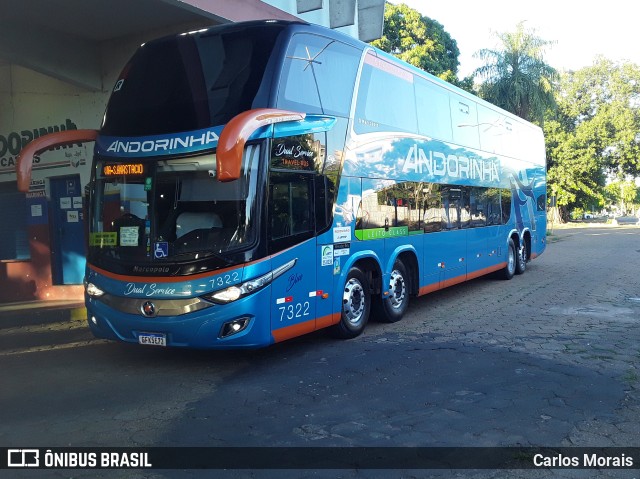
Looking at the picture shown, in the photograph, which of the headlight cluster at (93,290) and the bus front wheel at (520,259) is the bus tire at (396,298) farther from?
the bus front wheel at (520,259)

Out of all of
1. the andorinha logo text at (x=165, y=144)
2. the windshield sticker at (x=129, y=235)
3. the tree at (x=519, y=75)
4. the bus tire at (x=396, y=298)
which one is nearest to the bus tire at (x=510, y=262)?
the bus tire at (x=396, y=298)

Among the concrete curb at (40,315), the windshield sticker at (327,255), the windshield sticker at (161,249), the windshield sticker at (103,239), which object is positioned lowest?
the concrete curb at (40,315)

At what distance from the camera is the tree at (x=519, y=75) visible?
27.7 m

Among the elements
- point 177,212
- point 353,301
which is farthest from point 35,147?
point 353,301

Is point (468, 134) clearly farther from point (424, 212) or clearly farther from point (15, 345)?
point (15, 345)

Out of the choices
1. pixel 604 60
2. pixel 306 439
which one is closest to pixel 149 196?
pixel 306 439

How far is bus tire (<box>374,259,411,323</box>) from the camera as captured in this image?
876 cm

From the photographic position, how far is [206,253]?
6.04 metres

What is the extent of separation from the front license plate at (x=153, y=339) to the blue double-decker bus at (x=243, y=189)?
0.02 m

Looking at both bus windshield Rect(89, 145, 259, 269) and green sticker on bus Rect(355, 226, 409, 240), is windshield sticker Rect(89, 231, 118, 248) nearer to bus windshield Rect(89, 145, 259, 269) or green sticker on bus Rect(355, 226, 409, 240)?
bus windshield Rect(89, 145, 259, 269)

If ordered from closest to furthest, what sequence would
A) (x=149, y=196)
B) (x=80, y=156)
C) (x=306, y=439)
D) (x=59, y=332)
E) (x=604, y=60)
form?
1. (x=306, y=439)
2. (x=149, y=196)
3. (x=59, y=332)
4. (x=80, y=156)
5. (x=604, y=60)

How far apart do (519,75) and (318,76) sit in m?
23.5

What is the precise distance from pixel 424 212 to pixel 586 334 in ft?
10.6

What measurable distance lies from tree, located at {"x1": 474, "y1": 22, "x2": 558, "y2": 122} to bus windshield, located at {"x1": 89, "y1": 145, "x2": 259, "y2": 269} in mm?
24406
